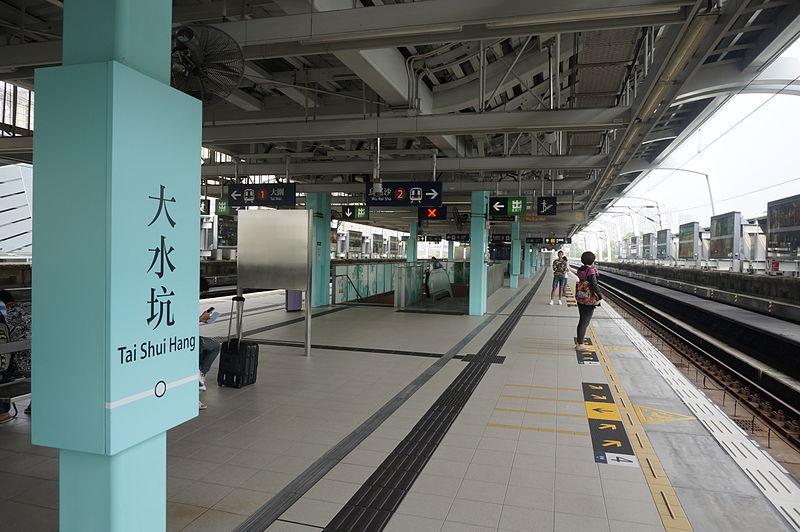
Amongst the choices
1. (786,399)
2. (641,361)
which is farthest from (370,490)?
(786,399)

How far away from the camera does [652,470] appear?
3.90 metres

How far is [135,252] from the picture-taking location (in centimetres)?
227

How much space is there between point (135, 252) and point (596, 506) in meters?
3.33

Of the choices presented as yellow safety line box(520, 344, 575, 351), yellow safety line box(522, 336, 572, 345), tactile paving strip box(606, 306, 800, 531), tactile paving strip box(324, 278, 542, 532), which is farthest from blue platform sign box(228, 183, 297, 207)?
tactile paving strip box(606, 306, 800, 531)

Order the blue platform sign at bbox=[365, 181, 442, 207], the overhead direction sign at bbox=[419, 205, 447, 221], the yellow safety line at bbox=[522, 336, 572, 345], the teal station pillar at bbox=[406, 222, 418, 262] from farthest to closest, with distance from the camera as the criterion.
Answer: the teal station pillar at bbox=[406, 222, 418, 262]
the overhead direction sign at bbox=[419, 205, 447, 221]
the blue platform sign at bbox=[365, 181, 442, 207]
the yellow safety line at bbox=[522, 336, 572, 345]

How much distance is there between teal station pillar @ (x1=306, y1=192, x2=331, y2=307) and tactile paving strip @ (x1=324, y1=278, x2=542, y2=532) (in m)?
9.26

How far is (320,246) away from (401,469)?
11928mm

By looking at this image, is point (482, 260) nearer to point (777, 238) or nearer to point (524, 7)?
point (777, 238)

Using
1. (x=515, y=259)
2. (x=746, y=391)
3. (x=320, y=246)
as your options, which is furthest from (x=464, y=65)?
(x=515, y=259)

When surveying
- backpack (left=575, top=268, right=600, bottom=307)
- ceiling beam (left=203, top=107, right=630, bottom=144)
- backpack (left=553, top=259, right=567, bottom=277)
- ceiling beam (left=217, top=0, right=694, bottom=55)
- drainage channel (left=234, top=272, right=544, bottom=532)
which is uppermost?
ceiling beam (left=217, top=0, right=694, bottom=55)

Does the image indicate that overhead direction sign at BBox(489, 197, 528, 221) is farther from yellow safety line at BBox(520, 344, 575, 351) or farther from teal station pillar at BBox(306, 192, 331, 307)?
teal station pillar at BBox(306, 192, 331, 307)

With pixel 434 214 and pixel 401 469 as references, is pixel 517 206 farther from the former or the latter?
pixel 401 469

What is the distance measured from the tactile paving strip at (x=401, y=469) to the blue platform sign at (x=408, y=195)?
528cm

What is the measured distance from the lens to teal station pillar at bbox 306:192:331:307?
15242 millimetres
